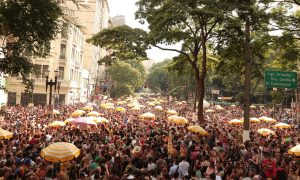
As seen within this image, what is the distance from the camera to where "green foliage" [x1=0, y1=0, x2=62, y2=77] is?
1370cm

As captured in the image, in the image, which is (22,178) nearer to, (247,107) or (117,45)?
(247,107)

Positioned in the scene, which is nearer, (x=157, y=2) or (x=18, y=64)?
(x=18, y=64)

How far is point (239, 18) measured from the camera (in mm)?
20859

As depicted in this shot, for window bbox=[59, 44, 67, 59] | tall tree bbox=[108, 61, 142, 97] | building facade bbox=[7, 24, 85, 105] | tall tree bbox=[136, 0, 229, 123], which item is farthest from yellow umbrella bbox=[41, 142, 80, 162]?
tall tree bbox=[108, 61, 142, 97]

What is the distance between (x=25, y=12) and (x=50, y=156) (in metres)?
6.62

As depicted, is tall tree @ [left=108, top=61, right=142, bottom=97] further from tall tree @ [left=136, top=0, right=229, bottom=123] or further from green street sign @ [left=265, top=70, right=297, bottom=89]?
green street sign @ [left=265, top=70, right=297, bottom=89]

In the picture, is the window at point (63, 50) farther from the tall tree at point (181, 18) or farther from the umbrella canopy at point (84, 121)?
the umbrella canopy at point (84, 121)

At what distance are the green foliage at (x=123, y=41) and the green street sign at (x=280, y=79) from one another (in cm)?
930

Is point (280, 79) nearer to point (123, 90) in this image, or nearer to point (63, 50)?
point (63, 50)

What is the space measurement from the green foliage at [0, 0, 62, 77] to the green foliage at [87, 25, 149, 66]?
10.4 meters

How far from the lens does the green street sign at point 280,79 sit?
68.3ft

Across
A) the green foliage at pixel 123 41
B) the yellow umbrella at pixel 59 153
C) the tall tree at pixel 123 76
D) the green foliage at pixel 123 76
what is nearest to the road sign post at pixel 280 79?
the green foliage at pixel 123 41

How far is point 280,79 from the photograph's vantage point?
21.0m

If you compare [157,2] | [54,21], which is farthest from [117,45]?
[54,21]
